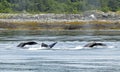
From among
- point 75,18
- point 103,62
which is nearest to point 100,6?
point 75,18

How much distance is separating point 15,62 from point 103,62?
15.4ft

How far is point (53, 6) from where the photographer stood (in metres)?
113

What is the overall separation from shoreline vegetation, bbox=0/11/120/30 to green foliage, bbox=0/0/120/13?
447 centimetres

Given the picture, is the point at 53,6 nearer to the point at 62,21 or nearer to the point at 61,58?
the point at 62,21

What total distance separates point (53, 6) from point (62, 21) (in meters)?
14.2

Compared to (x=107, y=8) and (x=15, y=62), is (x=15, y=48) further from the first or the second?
(x=107, y=8)

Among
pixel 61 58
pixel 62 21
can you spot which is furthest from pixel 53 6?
pixel 61 58

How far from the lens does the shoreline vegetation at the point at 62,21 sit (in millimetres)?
93250

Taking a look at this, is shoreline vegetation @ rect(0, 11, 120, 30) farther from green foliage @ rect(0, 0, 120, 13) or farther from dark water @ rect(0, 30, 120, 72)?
dark water @ rect(0, 30, 120, 72)

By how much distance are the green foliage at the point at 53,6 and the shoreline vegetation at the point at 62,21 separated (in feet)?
14.7

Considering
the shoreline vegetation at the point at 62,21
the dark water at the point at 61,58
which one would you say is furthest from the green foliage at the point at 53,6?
the dark water at the point at 61,58

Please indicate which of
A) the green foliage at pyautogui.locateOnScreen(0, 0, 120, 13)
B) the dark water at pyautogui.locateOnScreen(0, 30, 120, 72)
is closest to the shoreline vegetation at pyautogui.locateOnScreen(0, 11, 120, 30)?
the green foliage at pyautogui.locateOnScreen(0, 0, 120, 13)

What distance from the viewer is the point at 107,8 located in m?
114

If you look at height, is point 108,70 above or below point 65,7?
above
